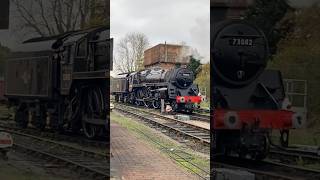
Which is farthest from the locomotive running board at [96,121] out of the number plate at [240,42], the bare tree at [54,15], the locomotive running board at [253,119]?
the number plate at [240,42]

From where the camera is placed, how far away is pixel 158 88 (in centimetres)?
348

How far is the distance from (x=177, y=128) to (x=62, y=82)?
1043 mm

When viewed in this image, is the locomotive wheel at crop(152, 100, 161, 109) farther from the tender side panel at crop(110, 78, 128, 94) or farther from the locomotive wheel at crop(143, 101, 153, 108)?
the tender side panel at crop(110, 78, 128, 94)

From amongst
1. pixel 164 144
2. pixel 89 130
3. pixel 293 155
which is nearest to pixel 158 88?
pixel 164 144

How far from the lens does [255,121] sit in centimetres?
325

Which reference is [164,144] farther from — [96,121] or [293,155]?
[293,155]

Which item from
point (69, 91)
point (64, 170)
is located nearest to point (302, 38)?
point (69, 91)

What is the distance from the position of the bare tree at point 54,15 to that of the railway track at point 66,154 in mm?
931

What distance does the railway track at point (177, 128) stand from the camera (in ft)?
10.3

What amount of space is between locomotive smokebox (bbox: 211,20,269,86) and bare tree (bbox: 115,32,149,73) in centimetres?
55

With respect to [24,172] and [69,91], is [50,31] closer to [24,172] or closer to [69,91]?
[69,91]

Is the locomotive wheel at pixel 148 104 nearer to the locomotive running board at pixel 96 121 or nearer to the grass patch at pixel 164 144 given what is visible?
the grass patch at pixel 164 144

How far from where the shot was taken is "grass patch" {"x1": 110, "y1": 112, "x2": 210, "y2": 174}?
3115mm

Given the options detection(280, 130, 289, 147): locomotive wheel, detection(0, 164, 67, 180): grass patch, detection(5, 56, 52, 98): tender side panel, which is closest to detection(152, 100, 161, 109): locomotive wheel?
detection(5, 56, 52, 98): tender side panel
